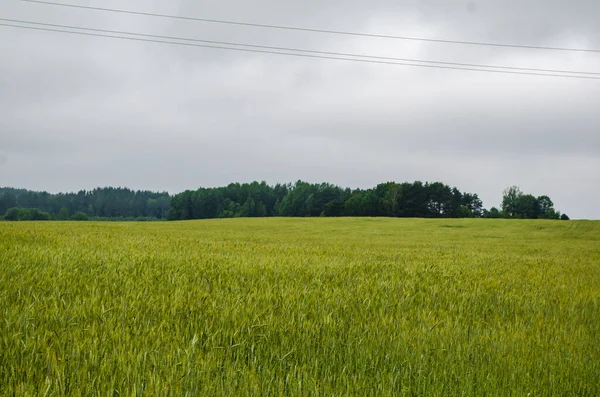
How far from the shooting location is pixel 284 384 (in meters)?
3.50

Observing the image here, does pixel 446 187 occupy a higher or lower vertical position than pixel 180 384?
higher

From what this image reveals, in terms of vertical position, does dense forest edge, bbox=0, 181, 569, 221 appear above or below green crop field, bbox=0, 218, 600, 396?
above

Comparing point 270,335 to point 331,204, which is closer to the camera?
point 270,335

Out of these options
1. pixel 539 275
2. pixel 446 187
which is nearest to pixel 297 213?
pixel 446 187

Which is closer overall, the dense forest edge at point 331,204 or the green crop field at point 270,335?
the green crop field at point 270,335

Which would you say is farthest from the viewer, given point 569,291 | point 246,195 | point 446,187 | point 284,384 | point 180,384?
point 246,195

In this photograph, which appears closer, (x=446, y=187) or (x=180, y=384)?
(x=180, y=384)

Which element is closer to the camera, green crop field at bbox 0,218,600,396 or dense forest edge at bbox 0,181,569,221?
green crop field at bbox 0,218,600,396

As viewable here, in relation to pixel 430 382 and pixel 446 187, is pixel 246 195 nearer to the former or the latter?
pixel 446 187

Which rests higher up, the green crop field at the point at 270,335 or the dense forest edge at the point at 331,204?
the dense forest edge at the point at 331,204

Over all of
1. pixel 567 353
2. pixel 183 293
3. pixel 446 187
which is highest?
pixel 446 187

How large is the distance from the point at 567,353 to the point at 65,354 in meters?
5.09

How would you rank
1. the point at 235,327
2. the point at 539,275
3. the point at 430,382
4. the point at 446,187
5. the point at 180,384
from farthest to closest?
the point at 446,187, the point at 539,275, the point at 235,327, the point at 430,382, the point at 180,384

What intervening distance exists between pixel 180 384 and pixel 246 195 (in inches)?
6145
